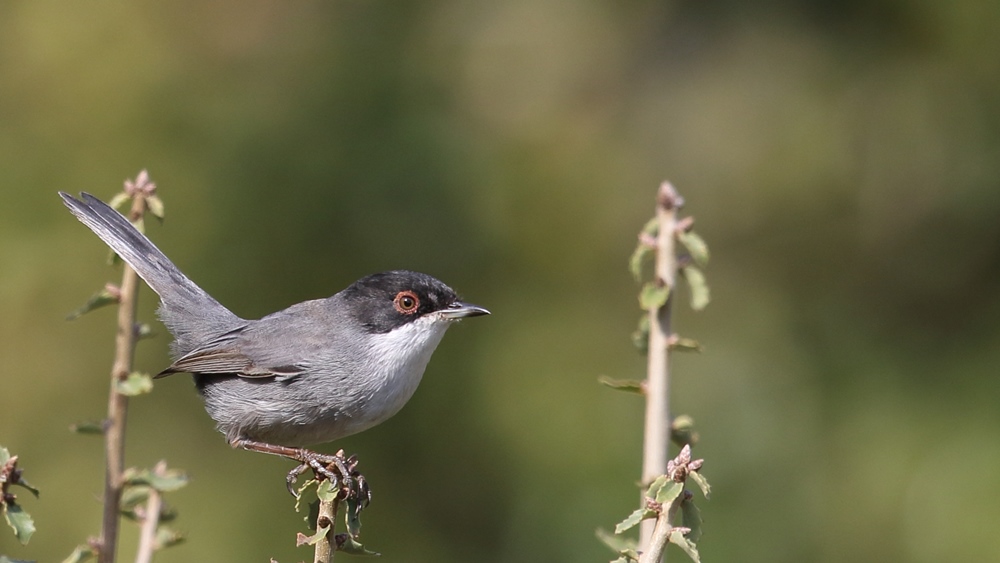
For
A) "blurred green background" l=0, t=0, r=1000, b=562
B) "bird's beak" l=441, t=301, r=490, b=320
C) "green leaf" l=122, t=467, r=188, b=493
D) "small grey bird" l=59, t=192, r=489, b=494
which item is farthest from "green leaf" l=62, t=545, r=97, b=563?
"blurred green background" l=0, t=0, r=1000, b=562

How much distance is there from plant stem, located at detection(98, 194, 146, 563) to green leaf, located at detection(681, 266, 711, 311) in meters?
1.05

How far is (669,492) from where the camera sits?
58.2 inches

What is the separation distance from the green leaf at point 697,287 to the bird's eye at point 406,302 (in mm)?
1815

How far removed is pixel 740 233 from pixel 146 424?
11.2ft

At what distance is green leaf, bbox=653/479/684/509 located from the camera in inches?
58.0

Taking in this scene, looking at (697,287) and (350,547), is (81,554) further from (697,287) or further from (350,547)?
(697,287)

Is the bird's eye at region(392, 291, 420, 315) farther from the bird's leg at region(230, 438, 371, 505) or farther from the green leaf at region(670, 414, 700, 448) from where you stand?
the green leaf at region(670, 414, 700, 448)

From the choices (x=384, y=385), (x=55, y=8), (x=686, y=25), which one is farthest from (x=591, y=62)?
(x=384, y=385)

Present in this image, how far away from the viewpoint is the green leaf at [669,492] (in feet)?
4.83

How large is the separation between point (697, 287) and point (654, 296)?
94 millimetres

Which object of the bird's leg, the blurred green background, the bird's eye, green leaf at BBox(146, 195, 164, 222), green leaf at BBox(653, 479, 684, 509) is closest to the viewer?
green leaf at BBox(653, 479, 684, 509)

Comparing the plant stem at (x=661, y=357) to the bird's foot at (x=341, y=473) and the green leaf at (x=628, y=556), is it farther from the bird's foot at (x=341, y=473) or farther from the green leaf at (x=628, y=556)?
the bird's foot at (x=341, y=473)

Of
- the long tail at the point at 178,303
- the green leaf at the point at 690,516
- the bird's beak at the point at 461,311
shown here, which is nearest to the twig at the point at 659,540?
the green leaf at the point at 690,516

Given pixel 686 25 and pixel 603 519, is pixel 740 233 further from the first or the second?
pixel 603 519
